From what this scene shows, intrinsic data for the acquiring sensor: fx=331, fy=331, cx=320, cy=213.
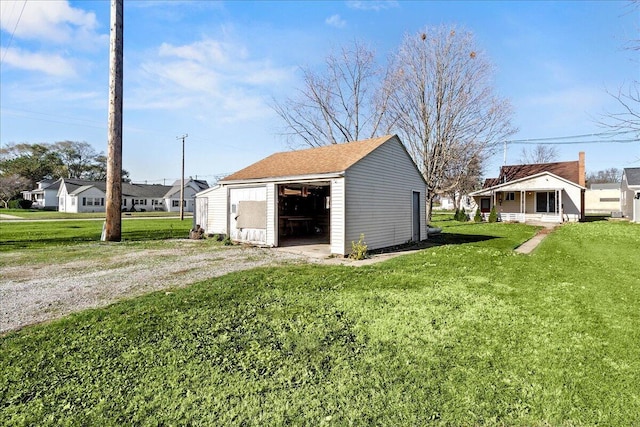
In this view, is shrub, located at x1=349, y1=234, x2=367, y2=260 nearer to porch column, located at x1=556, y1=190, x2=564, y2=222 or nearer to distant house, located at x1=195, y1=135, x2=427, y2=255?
distant house, located at x1=195, y1=135, x2=427, y2=255

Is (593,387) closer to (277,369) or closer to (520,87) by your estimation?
(277,369)

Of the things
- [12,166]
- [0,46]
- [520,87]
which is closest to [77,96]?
[0,46]

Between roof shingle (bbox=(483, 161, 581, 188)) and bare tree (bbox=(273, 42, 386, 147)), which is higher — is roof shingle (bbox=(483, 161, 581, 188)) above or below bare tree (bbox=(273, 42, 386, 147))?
below

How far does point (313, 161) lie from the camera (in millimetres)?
12305

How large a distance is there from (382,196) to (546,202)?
21.8 meters

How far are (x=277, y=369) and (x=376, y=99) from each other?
2486 centimetres

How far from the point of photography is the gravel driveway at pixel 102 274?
502 centimetres

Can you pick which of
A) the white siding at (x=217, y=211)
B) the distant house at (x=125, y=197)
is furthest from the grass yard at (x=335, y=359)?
the distant house at (x=125, y=197)

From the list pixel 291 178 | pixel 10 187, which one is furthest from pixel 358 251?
pixel 10 187

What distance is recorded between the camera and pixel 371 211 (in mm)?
10961

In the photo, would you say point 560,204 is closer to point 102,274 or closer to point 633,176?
point 633,176

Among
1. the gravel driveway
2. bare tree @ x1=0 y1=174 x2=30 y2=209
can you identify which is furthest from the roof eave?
bare tree @ x1=0 y1=174 x2=30 y2=209

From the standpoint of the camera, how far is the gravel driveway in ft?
16.5

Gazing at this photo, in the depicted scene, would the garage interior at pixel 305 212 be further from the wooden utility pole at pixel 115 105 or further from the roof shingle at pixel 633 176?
the roof shingle at pixel 633 176
